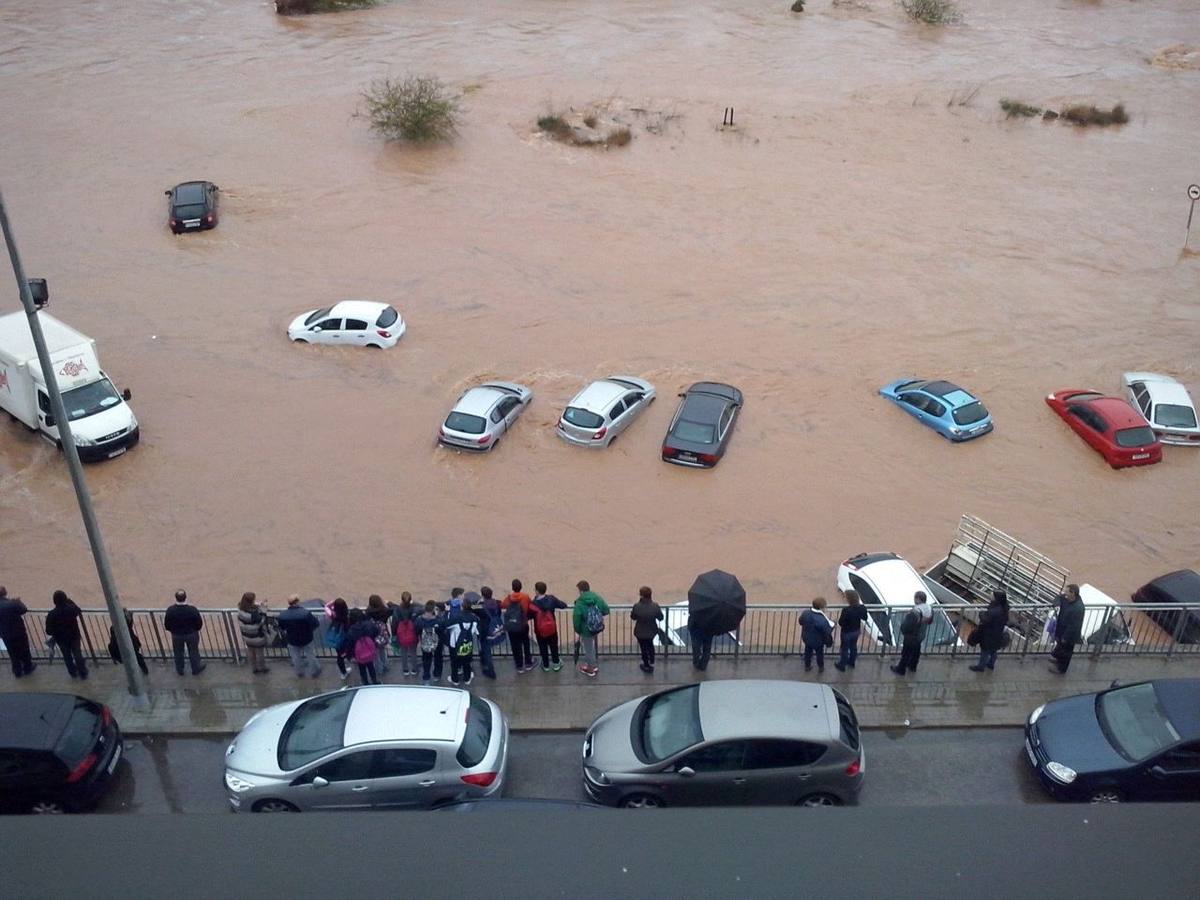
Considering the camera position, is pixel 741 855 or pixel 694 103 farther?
pixel 694 103

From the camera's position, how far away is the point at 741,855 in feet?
23.4

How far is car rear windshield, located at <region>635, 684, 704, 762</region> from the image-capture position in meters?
10.2

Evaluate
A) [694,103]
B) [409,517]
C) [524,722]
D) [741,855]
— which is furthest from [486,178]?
[741,855]

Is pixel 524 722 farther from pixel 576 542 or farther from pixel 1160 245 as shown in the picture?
pixel 1160 245

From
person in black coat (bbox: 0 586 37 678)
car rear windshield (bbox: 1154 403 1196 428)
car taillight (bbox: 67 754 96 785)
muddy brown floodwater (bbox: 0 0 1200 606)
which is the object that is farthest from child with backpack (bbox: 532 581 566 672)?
car rear windshield (bbox: 1154 403 1196 428)

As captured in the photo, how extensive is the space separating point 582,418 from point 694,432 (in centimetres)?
220

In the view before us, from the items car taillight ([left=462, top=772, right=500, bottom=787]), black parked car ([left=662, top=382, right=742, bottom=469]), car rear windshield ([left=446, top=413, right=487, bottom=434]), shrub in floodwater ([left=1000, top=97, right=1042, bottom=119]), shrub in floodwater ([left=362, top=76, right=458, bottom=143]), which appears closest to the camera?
car taillight ([left=462, top=772, right=500, bottom=787])

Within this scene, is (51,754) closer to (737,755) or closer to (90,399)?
(737,755)

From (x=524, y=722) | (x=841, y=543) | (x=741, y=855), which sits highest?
(x=741, y=855)

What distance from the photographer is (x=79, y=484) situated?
11039 mm

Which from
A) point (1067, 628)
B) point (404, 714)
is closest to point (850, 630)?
point (1067, 628)

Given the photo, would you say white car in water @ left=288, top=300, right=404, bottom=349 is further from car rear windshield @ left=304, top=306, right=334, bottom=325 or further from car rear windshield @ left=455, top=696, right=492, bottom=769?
car rear windshield @ left=455, top=696, right=492, bottom=769

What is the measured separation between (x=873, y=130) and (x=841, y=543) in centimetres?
2394

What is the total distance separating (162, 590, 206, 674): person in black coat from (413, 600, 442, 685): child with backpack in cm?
241
